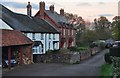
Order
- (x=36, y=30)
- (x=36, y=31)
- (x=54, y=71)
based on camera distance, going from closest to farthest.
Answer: (x=54, y=71), (x=36, y=31), (x=36, y=30)

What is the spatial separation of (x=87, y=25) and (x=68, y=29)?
47532mm

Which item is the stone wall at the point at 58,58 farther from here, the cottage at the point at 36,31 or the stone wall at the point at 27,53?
the cottage at the point at 36,31

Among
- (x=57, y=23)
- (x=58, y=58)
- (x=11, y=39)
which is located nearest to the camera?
(x=11, y=39)

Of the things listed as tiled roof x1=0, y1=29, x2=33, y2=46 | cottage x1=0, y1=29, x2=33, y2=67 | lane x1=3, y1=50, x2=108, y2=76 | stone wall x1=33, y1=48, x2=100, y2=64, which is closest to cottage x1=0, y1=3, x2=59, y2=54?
stone wall x1=33, y1=48, x2=100, y2=64

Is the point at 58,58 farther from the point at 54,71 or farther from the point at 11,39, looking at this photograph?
the point at 54,71

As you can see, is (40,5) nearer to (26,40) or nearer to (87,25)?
(26,40)

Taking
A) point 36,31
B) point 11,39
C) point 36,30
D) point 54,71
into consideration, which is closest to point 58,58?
point 36,31

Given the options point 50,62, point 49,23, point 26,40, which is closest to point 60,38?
point 49,23

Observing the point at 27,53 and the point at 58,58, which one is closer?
the point at 27,53

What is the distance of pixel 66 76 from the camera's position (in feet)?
74.6

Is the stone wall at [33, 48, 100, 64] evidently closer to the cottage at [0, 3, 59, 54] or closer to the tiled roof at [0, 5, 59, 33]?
the cottage at [0, 3, 59, 54]

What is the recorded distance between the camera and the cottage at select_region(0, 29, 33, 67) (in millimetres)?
29359

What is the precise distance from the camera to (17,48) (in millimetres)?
33000

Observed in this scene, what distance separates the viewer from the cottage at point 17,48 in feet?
96.3
